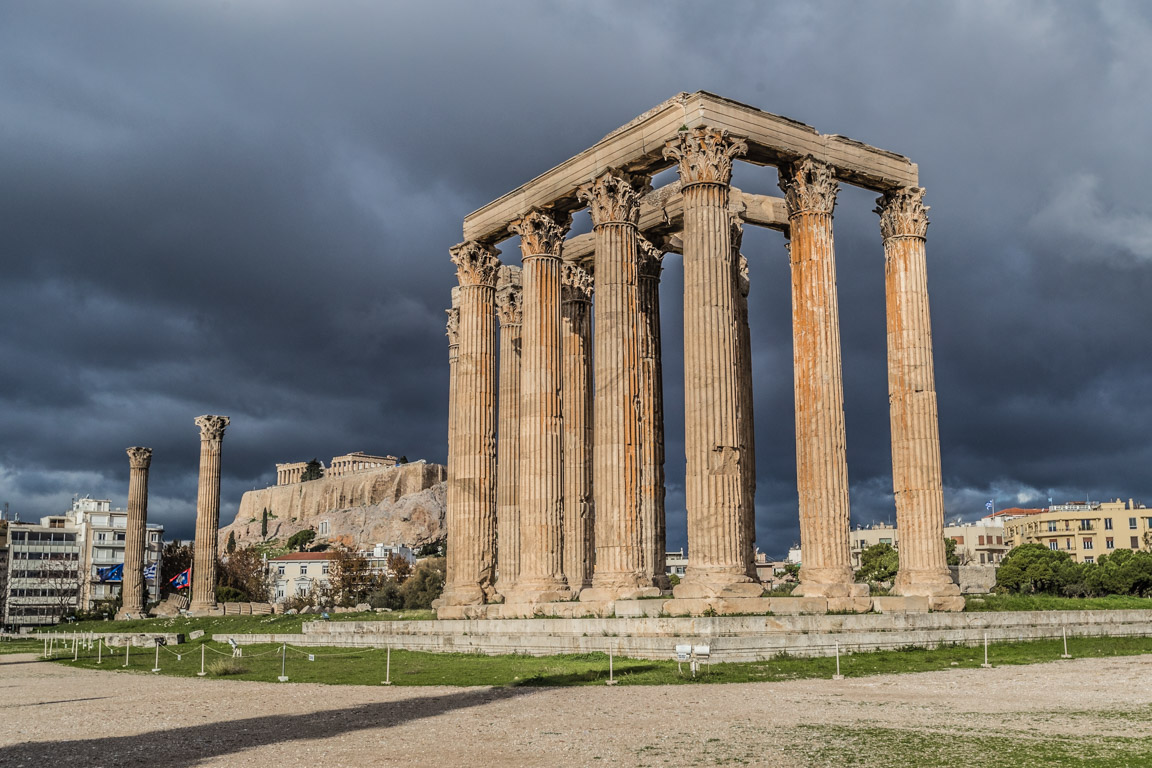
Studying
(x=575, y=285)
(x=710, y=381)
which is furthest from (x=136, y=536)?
(x=710, y=381)

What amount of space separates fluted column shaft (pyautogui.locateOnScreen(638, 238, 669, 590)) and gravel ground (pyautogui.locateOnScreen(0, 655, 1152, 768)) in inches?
539

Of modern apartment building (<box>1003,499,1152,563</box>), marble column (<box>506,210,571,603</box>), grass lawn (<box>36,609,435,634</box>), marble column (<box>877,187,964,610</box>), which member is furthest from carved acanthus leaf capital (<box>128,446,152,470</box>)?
modern apartment building (<box>1003,499,1152,563</box>)

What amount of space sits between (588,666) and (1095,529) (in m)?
131

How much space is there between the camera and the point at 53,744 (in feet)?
47.1

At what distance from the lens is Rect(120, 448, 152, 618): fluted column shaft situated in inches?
3100

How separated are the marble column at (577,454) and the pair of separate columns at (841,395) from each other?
9440mm

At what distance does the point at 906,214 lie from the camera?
114 ft

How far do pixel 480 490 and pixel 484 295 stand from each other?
24.8 ft

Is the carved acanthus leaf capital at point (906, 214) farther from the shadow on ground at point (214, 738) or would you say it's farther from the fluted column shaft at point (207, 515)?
the fluted column shaft at point (207, 515)

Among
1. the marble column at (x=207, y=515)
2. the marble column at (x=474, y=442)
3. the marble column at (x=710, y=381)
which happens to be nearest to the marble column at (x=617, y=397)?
the marble column at (x=710, y=381)

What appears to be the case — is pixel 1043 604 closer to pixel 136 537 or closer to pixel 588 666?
pixel 588 666

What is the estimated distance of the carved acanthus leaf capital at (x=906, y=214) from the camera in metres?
34.7

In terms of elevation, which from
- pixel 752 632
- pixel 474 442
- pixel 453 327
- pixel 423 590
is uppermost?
pixel 453 327

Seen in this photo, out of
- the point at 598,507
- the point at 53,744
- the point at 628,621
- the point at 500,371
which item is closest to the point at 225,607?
the point at 500,371
